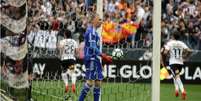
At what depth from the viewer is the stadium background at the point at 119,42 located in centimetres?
2105

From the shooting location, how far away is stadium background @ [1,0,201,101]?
21.0m

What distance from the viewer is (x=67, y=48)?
2242 centimetres

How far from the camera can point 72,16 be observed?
22.0 meters

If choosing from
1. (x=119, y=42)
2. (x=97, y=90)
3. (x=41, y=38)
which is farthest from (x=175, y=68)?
(x=97, y=90)

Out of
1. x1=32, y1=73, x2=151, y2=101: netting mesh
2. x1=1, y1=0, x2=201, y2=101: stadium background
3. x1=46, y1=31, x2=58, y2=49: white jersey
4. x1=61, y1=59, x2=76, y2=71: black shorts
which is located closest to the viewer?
x1=32, y1=73, x2=151, y2=101: netting mesh

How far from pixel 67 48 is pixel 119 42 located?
68.1 inches

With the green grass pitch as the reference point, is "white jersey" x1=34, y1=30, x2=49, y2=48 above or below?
above

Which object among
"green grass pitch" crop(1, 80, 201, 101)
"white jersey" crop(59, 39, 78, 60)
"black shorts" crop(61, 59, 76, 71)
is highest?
"white jersey" crop(59, 39, 78, 60)

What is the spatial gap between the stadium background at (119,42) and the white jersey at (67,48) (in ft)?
2.01

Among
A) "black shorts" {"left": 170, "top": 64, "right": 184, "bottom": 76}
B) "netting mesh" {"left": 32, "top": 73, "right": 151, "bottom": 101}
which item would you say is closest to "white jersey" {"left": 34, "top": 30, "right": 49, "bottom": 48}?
"netting mesh" {"left": 32, "top": 73, "right": 151, "bottom": 101}

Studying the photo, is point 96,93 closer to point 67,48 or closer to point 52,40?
point 67,48

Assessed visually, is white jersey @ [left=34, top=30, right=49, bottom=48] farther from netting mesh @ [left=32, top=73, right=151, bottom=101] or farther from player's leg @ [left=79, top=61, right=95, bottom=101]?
player's leg @ [left=79, top=61, right=95, bottom=101]

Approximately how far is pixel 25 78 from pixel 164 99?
9.29 m

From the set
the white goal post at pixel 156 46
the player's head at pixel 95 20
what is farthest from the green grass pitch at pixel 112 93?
the white goal post at pixel 156 46
